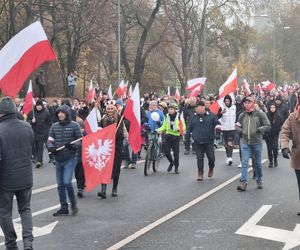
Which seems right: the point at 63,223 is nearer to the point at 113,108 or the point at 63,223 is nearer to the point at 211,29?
the point at 113,108

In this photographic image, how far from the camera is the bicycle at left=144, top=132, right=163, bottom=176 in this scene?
45.1 ft

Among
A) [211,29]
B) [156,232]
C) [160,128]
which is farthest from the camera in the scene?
[211,29]

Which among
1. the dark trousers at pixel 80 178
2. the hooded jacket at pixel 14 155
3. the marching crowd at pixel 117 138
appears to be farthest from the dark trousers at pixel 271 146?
the hooded jacket at pixel 14 155

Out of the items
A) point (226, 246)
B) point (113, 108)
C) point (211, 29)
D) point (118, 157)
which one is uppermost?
point (211, 29)

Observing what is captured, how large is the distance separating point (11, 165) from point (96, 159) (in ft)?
10.6

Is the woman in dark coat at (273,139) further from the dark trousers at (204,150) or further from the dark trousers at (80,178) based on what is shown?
the dark trousers at (80,178)

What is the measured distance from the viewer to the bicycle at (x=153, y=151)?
45.1 ft

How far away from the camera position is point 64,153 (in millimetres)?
8953

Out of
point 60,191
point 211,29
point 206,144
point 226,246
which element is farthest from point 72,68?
point 226,246

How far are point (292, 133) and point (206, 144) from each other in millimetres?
4016

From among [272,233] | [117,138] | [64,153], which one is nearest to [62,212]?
[64,153]

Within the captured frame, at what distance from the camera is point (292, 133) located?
8.83 metres


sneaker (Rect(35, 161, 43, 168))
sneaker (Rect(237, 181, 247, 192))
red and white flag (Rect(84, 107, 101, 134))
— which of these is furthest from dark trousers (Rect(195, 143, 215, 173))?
sneaker (Rect(35, 161, 43, 168))

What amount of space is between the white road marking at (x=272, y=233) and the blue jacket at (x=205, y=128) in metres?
4.40
